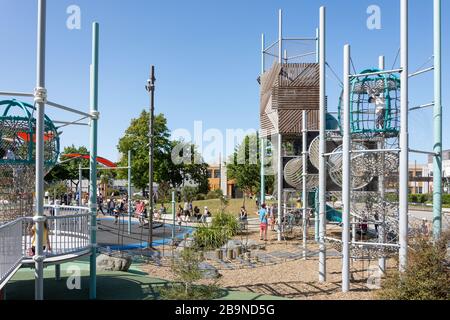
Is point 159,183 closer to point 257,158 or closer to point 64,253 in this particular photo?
point 257,158

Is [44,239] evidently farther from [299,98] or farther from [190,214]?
[190,214]

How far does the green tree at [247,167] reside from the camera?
5422 cm

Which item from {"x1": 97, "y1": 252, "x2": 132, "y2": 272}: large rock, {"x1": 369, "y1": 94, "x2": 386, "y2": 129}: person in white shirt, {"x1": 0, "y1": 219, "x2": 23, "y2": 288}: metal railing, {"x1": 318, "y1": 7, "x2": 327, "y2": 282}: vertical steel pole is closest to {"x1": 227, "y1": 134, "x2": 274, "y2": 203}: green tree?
{"x1": 97, "y1": 252, "x2": 132, "y2": 272}: large rock

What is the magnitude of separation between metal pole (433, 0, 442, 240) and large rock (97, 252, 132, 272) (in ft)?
28.5

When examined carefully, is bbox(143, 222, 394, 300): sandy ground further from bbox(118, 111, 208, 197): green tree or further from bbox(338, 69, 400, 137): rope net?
bbox(118, 111, 208, 197): green tree

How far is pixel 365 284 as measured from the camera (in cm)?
1030

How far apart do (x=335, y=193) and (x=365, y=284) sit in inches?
196

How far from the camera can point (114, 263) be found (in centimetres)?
1244

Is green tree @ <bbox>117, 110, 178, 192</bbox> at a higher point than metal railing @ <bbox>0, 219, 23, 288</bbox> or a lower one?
higher

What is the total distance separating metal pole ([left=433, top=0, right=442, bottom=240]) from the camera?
9952 millimetres

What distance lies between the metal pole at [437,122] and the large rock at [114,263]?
8694 mm

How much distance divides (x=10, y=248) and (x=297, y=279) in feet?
23.3

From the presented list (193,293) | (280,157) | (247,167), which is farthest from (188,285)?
(247,167)
